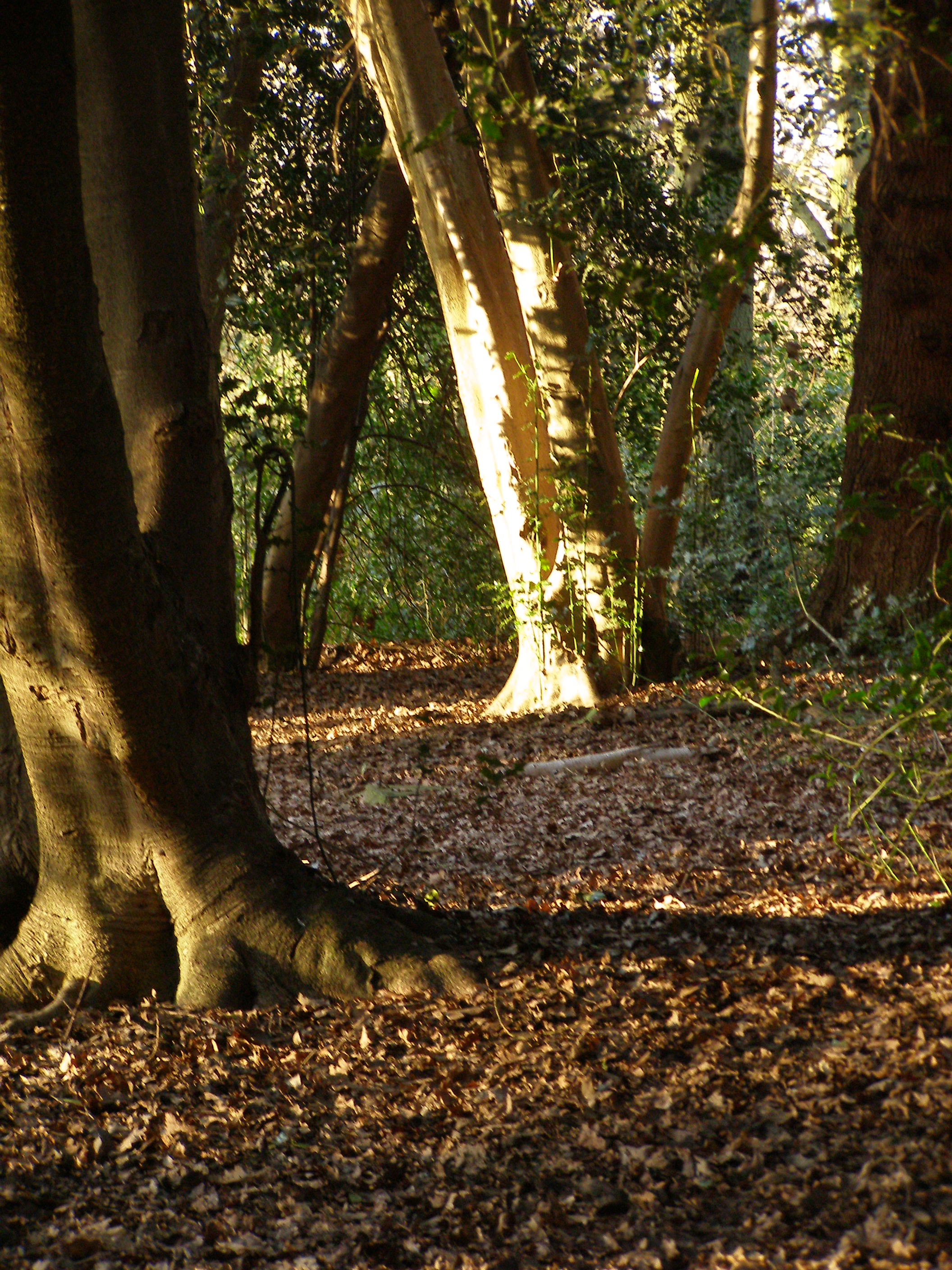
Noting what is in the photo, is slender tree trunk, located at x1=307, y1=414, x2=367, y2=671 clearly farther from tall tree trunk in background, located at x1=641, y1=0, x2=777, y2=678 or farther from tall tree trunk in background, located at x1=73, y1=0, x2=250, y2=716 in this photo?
tall tree trunk in background, located at x1=73, y1=0, x2=250, y2=716

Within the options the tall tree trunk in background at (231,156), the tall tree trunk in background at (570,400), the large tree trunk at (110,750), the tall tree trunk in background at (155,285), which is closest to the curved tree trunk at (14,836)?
the large tree trunk at (110,750)

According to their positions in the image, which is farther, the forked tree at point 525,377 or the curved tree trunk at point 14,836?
the forked tree at point 525,377

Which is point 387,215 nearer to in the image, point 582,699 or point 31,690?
point 582,699

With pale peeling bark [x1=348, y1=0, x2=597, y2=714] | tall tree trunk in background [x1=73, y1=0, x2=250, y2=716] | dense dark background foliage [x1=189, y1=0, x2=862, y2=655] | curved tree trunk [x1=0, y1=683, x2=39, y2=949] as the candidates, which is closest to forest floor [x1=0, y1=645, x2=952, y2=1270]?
curved tree trunk [x1=0, y1=683, x2=39, y2=949]

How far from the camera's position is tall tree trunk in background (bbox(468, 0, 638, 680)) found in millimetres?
6742

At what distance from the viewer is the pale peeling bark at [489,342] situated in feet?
21.3

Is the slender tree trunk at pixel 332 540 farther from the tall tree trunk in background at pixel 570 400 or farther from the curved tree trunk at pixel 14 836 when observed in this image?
the curved tree trunk at pixel 14 836

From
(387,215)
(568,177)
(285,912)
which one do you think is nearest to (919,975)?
(285,912)

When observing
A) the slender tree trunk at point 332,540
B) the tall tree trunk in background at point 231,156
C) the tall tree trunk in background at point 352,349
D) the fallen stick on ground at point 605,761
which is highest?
the tall tree trunk in background at point 231,156

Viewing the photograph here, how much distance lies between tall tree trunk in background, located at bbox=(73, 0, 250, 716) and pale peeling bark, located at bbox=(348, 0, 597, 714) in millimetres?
3631

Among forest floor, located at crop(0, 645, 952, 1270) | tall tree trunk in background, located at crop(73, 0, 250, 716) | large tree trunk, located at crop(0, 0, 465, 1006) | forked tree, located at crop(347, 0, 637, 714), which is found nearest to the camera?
forest floor, located at crop(0, 645, 952, 1270)

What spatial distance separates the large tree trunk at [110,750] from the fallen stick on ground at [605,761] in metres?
2.72

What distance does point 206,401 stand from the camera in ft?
10.6

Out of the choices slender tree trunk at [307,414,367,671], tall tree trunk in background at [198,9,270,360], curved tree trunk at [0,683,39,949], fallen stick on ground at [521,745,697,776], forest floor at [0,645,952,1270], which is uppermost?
tall tree trunk in background at [198,9,270,360]
